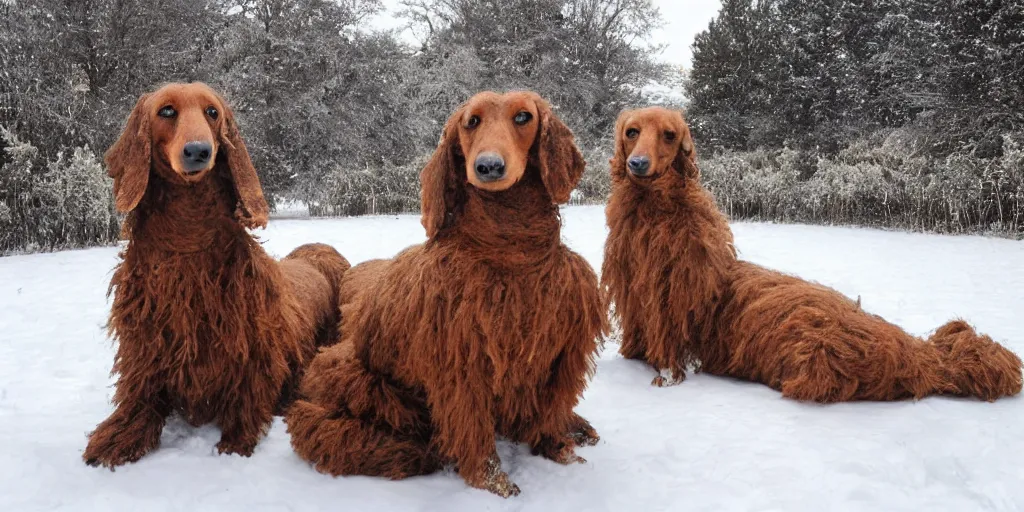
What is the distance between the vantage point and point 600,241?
9398mm

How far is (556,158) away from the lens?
7.77 ft

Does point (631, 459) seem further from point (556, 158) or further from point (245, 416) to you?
point (245, 416)

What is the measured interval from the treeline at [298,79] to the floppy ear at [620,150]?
7.84 meters

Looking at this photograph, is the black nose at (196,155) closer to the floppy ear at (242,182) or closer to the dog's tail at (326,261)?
the floppy ear at (242,182)

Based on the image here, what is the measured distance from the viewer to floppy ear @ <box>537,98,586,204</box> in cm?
234

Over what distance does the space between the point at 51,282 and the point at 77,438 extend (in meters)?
4.26

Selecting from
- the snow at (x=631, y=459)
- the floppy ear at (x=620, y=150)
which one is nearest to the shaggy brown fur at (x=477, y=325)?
the snow at (x=631, y=459)

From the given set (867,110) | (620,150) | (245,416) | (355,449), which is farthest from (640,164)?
(867,110)

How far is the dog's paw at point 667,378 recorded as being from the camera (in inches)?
150

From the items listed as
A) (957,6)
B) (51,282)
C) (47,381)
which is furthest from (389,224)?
(957,6)

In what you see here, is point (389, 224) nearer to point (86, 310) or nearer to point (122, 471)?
point (86, 310)

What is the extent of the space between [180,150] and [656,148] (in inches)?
96.7

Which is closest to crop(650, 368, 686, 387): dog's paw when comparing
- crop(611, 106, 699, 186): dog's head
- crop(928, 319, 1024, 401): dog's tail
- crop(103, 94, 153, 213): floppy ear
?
crop(611, 106, 699, 186): dog's head

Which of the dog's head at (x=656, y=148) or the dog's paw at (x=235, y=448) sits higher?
the dog's head at (x=656, y=148)
